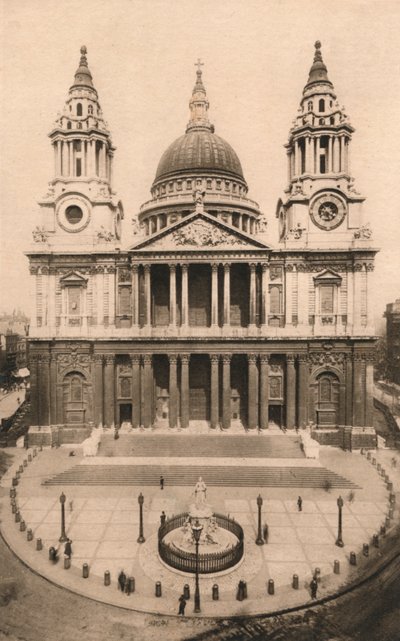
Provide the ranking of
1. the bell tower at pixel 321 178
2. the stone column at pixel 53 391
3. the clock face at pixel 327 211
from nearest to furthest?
the stone column at pixel 53 391 → the bell tower at pixel 321 178 → the clock face at pixel 327 211

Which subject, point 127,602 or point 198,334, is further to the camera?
point 198,334

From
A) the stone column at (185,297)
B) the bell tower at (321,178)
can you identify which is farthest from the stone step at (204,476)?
the bell tower at (321,178)

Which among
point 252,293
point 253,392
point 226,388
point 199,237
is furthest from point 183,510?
point 199,237

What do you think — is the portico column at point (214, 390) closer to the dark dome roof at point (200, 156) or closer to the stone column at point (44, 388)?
the stone column at point (44, 388)

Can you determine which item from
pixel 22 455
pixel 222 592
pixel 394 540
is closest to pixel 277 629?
pixel 222 592

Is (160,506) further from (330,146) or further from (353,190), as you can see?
(330,146)

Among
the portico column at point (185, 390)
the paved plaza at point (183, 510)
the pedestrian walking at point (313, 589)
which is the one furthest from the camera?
the portico column at point (185, 390)

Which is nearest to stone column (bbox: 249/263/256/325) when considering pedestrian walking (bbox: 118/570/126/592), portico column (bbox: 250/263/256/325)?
portico column (bbox: 250/263/256/325)
